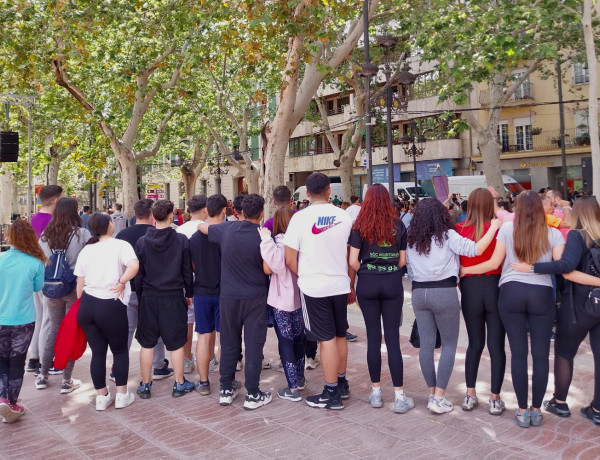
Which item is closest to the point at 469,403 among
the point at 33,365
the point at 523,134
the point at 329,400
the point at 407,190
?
the point at 329,400

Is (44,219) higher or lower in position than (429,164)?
lower

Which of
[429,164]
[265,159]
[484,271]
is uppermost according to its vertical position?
[429,164]

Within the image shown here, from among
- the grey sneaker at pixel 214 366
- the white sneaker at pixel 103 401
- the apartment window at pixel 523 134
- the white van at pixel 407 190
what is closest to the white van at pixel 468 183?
the white van at pixel 407 190

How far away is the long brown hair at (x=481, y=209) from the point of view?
15.1ft

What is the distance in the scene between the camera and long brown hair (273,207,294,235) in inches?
215

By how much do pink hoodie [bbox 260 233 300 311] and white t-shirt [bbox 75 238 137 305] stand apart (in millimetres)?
1268

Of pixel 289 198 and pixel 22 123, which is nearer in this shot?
pixel 289 198

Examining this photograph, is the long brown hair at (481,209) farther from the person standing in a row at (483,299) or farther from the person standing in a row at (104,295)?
the person standing in a row at (104,295)

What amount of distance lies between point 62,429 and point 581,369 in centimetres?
514

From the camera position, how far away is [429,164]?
115 feet

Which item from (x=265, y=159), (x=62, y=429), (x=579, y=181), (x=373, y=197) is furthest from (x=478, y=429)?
(x=579, y=181)

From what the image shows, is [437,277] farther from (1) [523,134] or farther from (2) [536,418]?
(1) [523,134]

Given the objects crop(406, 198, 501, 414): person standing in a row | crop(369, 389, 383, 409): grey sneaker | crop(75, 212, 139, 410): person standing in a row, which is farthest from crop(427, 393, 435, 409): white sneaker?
crop(75, 212, 139, 410): person standing in a row

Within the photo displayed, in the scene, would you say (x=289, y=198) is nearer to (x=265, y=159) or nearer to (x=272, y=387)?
(x=272, y=387)
